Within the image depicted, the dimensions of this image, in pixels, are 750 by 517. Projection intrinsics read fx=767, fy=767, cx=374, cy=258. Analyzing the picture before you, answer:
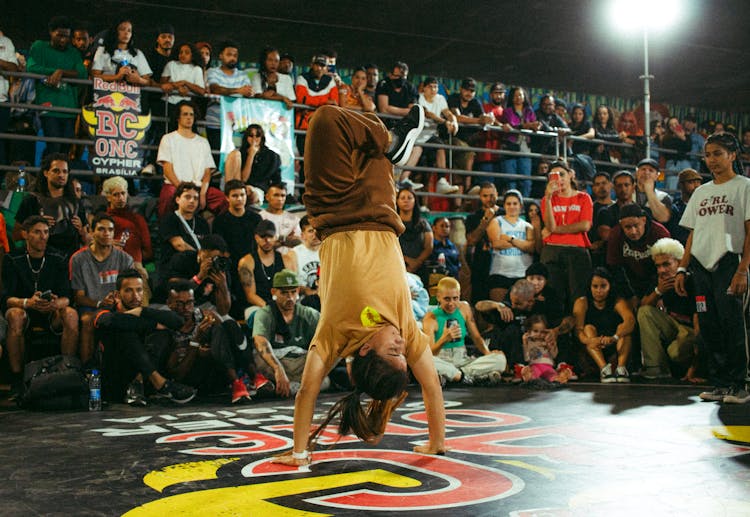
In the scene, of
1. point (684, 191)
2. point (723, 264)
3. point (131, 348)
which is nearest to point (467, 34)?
point (684, 191)

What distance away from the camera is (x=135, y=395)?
623 cm

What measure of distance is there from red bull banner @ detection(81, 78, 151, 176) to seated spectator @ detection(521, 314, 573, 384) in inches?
174

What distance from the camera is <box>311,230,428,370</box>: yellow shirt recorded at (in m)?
3.70

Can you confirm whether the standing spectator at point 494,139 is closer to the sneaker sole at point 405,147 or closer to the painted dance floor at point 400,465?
the painted dance floor at point 400,465

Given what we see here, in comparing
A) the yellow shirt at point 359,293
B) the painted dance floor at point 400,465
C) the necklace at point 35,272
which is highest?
the necklace at point 35,272

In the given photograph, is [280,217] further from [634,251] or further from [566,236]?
[634,251]

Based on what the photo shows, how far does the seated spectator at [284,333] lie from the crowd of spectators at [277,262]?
0.06 ft

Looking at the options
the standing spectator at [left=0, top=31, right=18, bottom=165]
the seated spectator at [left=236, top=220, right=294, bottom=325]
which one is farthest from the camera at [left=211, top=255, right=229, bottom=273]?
the standing spectator at [left=0, top=31, right=18, bottom=165]

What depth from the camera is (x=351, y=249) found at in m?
3.79

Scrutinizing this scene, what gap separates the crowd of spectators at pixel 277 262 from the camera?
646 centimetres

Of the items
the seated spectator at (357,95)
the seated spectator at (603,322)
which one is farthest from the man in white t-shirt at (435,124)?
the seated spectator at (603,322)

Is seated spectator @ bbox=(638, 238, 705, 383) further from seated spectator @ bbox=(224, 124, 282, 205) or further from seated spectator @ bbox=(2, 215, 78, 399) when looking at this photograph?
seated spectator @ bbox=(2, 215, 78, 399)

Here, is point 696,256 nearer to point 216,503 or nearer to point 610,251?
point 610,251

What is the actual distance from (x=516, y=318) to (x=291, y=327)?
2.42 metres
